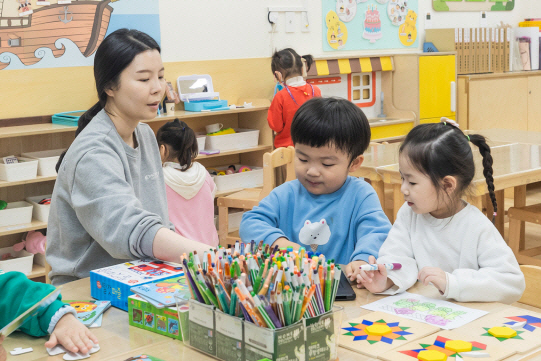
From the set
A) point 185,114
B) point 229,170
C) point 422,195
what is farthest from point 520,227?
point 422,195

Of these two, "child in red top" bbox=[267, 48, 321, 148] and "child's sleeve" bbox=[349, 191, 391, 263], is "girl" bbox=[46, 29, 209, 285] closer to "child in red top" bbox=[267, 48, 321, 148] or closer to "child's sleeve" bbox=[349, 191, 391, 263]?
"child's sleeve" bbox=[349, 191, 391, 263]

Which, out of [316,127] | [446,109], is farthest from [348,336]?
[446,109]

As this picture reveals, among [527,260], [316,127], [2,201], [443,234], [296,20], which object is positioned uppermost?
[296,20]

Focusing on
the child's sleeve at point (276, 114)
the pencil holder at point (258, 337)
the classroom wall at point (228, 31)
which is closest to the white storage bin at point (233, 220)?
the child's sleeve at point (276, 114)

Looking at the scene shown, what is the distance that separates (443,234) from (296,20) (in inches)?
151

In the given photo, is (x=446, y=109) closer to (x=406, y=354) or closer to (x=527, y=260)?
(x=527, y=260)

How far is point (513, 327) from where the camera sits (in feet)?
3.48

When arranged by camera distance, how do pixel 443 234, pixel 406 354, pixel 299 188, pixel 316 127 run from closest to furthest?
pixel 406 354
pixel 443 234
pixel 316 127
pixel 299 188

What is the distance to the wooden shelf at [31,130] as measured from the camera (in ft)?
10.6

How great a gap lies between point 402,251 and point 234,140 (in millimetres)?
3003

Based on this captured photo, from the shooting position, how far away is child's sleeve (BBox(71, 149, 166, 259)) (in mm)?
1304

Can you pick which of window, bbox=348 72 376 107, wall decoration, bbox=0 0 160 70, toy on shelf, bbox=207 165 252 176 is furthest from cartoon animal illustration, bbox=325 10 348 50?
wall decoration, bbox=0 0 160 70

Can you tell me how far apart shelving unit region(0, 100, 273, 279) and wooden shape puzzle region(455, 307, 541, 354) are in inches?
110

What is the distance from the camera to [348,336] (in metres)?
1.04
